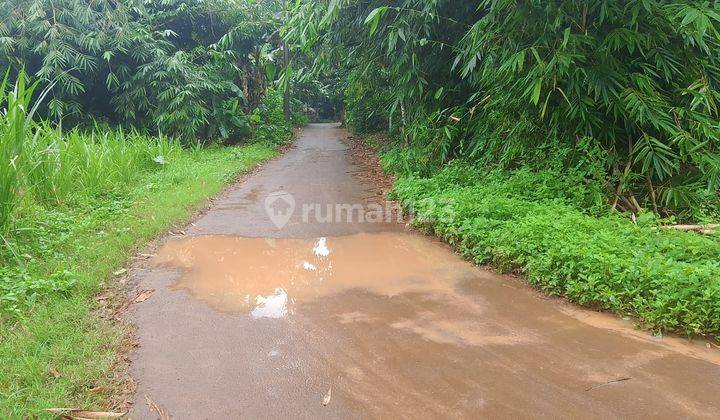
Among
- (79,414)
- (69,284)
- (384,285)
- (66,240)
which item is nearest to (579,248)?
(384,285)

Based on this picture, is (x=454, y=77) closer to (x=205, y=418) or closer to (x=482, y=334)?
(x=482, y=334)

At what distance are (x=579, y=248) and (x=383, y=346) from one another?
1.72m

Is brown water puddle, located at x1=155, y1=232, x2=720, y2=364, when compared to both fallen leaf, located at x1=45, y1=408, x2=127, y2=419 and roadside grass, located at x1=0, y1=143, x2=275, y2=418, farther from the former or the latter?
fallen leaf, located at x1=45, y1=408, x2=127, y2=419

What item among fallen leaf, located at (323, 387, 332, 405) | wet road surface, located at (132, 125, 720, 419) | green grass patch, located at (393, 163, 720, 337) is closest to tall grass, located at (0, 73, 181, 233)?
wet road surface, located at (132, 125, 720, 419)

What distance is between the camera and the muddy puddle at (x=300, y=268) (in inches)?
147

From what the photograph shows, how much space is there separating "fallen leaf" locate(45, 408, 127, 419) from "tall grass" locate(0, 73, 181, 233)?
96.4 inches

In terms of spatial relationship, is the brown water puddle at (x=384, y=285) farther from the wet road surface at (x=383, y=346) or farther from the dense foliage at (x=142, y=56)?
the dense foliage at (x=142, y=56)

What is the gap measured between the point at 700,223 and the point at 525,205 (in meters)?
1.47

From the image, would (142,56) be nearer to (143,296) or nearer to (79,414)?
(143,296)

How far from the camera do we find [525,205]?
4691 mm

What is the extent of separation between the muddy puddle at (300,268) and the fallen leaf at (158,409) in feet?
3.45

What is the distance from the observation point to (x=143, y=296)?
3.67 metres

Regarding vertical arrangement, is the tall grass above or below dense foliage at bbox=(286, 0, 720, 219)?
below

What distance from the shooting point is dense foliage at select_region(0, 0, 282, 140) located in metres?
10.4
